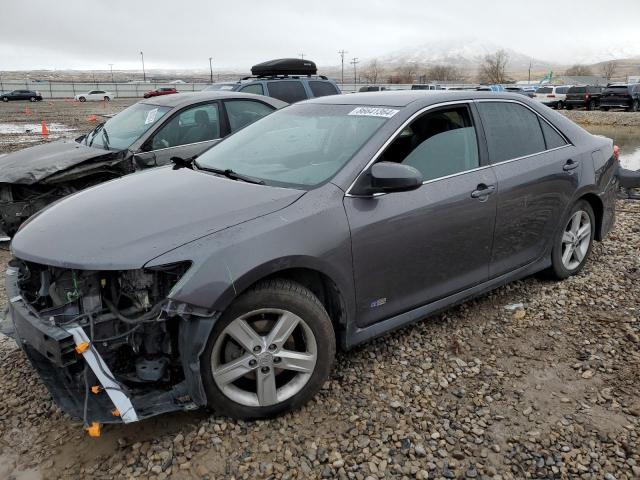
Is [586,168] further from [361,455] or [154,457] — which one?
[154,457]

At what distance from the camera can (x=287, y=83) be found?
34.6 ft

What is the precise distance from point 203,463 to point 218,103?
5.00 metres

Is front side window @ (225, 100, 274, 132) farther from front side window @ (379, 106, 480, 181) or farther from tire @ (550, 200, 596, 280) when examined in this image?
tire @ (550, 200, 596, 280)

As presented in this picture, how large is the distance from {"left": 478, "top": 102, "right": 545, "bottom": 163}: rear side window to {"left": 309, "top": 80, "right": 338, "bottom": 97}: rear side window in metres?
7.02

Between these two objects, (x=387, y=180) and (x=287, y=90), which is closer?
(x=387, y=180)

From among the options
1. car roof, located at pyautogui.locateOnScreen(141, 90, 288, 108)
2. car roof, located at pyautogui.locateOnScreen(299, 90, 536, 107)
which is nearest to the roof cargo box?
car roof, located at pyautogui.locateOnScreen(141, 90, 288, 108)

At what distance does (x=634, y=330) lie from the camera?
3.73 m

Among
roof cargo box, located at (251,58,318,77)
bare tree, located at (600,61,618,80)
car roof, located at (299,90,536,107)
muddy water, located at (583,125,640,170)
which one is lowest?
muddy water, located at (583,125,640,170)

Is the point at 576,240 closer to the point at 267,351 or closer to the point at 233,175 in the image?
the point at 233,175

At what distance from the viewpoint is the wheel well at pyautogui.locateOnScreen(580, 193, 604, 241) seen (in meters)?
4.50

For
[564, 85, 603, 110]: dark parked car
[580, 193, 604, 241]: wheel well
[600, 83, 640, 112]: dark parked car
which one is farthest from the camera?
[564, 85, 603, 110]: dark parked car

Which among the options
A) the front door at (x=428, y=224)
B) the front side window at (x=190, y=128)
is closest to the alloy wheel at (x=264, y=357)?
the front door at (x=428, y=224)

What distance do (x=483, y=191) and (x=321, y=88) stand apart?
26.1 ft

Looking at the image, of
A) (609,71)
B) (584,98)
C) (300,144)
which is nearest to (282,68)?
(300,144)
